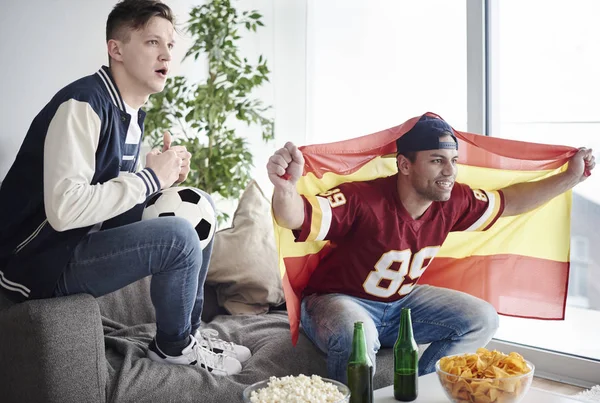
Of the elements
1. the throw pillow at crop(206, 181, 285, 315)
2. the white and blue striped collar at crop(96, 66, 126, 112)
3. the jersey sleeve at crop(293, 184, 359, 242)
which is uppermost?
the white and blue striped collar at crop(96, 66, 126, 112)

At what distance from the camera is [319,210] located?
213 cm

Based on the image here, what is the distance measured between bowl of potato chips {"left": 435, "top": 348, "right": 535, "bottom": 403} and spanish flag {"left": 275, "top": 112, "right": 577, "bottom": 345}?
787mm

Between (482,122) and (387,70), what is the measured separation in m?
0.64

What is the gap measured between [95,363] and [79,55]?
1.89 m

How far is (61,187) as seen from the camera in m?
1.86

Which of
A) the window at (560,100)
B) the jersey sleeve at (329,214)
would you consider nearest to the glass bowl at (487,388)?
the jersey sleeve at (329,214)

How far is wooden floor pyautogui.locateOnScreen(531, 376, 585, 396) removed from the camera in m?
2.84

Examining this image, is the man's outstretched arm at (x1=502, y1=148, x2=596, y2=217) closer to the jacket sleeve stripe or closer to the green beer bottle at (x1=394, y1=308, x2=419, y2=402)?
the green beer bottle at (x1=394, y1=308, x2=419, y2=402)

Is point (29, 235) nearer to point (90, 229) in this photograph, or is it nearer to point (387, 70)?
point (90, 229)

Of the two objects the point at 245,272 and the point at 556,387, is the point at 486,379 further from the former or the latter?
the point at 556,387

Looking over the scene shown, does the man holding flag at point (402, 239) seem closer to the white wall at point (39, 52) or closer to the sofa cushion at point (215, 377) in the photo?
the sofa cushion at point (215, 377)

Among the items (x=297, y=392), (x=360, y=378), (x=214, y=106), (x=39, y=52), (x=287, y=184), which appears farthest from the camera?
(x=214, y=106)

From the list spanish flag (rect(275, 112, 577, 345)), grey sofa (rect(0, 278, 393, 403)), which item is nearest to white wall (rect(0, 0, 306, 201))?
grey sofa (rect(0, 278, 393, 403))

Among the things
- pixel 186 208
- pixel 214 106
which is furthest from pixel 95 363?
pixel 214 106
